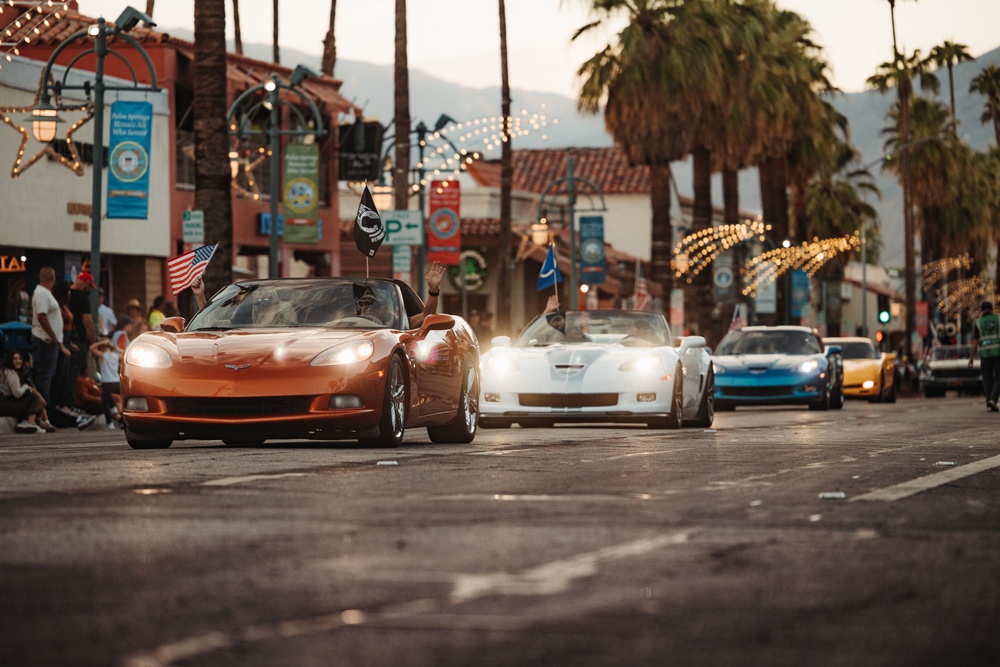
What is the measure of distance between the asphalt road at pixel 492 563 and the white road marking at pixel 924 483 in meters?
0.03

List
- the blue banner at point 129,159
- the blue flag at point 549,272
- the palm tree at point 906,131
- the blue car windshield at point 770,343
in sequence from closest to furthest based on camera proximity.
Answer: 1. the blue car windshield at point 770,343
2. the blue banner at point 129,159
3. the blue flag at point 549,272
4. the palm tree at point 906,131

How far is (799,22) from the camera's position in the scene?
62.1 meters

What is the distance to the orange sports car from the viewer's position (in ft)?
43.8

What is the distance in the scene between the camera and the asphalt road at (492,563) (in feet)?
15.8

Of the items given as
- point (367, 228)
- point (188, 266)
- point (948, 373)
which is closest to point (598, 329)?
point (367, 228)

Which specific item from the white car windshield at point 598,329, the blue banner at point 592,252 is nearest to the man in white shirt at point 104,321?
the white car windshield at point 598,329

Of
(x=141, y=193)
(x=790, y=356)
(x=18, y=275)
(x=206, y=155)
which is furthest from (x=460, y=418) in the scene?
(x=18, y=275)

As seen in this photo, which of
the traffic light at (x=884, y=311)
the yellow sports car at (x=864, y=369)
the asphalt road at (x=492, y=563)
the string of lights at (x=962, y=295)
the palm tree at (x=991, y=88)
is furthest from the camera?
the string of lights at (x=962, y=295)

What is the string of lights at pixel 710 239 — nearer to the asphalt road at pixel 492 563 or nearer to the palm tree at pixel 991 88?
the palm tree at pixel 991 88

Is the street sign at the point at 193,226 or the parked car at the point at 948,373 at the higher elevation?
the street sign at the point at 193,226

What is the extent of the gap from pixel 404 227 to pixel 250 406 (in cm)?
2520

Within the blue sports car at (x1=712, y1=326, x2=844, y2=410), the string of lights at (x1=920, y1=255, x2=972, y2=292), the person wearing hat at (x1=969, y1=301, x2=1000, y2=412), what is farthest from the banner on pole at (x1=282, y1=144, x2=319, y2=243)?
the string of lights at (x1=920, y1=255, x2=972, y2=292)

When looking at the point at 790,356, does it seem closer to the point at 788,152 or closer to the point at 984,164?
the point at 788,152

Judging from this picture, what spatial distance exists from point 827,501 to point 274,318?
6.42 meters
